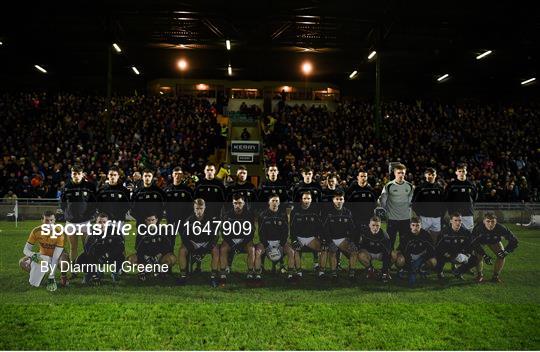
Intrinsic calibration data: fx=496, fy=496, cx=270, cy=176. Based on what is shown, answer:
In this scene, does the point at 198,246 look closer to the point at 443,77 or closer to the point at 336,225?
the point at 336,225

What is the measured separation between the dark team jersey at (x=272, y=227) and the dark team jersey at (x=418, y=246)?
2352mm

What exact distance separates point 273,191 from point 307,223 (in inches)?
37.8

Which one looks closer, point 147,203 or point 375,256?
point 147,203

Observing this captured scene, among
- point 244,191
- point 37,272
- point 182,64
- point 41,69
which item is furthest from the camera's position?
point 41,69

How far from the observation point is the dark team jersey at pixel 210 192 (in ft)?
32.0

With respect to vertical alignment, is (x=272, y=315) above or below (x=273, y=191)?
below

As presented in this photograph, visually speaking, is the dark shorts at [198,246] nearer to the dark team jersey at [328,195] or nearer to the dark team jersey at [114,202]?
the dark team jersey at [114,202]

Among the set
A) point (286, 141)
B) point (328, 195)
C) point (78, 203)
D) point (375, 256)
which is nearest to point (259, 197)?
point (328, 195)

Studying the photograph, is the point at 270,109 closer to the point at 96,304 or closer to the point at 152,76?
the point at 152,76

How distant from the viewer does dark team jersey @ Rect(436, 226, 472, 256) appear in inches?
382

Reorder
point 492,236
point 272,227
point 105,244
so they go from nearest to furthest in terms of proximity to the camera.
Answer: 1. point 105,244
2. point 272,227
3. point 492,236

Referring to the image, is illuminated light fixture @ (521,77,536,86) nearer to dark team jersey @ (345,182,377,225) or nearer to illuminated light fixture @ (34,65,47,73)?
dark team jersey @ (345,182,377,225)

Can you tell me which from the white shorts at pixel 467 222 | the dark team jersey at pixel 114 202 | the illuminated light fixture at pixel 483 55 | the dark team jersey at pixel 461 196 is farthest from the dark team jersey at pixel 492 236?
the illuminated light fixture at pixel 483 55

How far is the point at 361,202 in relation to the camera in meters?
9.94
